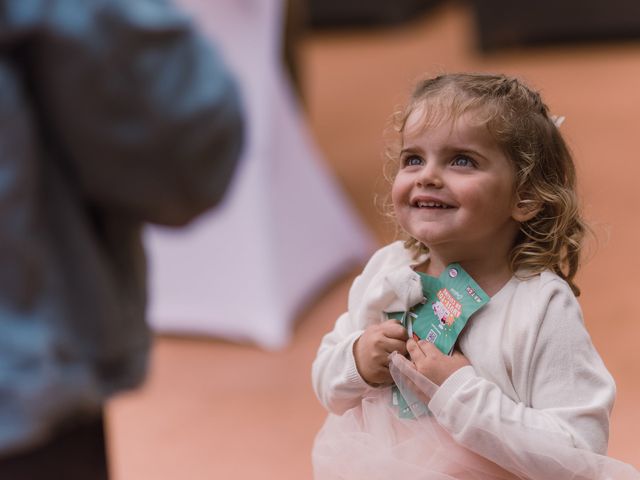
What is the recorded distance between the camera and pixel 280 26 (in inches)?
127

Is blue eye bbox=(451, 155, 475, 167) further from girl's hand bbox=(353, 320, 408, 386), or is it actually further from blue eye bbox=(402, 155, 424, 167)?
girl's hand bbox=(353, 320, 408, 386)

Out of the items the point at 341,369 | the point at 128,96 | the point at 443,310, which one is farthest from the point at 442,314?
the point at 128,96

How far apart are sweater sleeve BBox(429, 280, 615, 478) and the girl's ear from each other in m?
0.07

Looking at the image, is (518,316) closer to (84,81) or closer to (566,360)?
(566,360)

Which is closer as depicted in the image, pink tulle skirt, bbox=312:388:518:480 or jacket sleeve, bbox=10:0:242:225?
pink tulle skirt, bbox=312:388:518:480

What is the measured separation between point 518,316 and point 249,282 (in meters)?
2.31

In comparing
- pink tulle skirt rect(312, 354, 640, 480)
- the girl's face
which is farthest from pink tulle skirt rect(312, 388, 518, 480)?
the girl's face

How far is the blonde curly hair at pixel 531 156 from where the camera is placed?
911mm

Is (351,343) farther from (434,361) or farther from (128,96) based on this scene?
(128,96)

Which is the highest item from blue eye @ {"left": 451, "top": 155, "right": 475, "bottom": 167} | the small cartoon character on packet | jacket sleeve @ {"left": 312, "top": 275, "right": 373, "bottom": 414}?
blue eye @ {"left": 451, "top": 155, "right": 475, "bottom": 167}

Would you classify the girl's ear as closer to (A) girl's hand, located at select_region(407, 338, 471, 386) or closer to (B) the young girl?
(B) the young girl

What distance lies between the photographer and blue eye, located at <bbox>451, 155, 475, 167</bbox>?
0.92 meters

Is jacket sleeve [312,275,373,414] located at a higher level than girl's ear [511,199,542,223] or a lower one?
lower

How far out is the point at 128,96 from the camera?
1.12m
